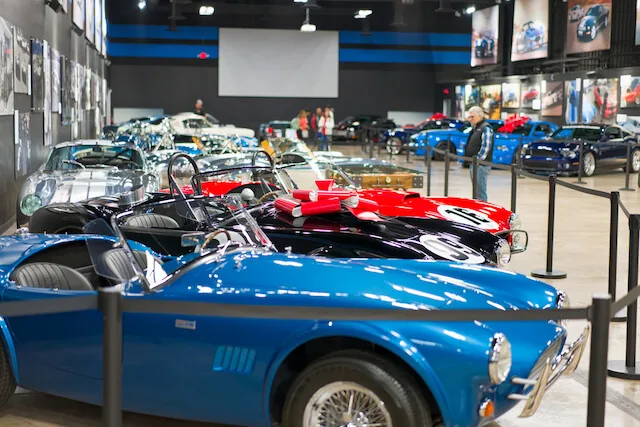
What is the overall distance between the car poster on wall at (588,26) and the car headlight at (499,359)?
85.6 ft

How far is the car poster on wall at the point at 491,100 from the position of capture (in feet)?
113

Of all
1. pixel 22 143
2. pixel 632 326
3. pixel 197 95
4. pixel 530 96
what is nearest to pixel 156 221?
pixel 632 326

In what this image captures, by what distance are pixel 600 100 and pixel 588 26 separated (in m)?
3.45

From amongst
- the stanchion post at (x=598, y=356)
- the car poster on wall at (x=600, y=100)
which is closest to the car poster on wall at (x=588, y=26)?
the car poster on wall at (x=600, y=100)

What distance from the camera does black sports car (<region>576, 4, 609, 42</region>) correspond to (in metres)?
27.9

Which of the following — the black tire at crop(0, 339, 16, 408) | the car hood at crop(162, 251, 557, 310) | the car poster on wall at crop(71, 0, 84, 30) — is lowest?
the black tire at crop(0, 339, 16, 408)

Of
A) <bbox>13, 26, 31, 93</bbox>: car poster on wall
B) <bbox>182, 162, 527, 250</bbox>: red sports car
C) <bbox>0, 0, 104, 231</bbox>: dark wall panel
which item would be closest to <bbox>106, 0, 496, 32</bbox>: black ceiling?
<bbox>0, 0, 104, 231</bbox>: dark wall panel

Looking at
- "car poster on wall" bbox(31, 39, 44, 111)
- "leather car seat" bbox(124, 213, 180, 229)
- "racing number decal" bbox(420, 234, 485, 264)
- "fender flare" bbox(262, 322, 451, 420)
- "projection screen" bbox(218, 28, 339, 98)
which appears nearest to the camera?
"fender flare" bbox(262, 322, 451, 420)

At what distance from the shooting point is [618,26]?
28188 mm

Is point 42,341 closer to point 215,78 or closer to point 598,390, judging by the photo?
point 598,390

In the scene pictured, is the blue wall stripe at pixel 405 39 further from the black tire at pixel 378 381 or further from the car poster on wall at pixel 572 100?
the black tire at pixel 378 381

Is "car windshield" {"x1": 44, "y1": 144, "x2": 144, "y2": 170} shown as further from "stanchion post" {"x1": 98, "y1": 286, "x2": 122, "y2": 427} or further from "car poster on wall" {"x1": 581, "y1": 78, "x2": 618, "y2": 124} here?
"car poster on wall" {"x1": 581, "y1": 78, "x2": 618, "y2": 124}

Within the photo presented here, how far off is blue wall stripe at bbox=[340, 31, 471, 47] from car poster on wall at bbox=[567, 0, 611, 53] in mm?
13876

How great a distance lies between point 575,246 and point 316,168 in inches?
128
